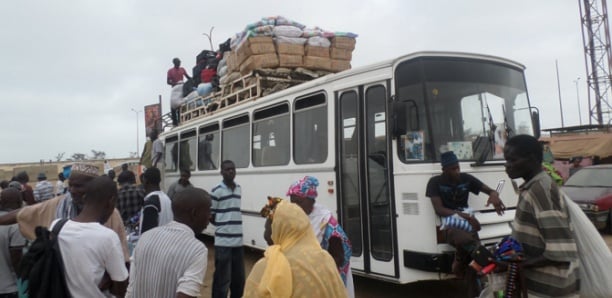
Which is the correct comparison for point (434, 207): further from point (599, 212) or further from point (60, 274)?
point (599, 212)

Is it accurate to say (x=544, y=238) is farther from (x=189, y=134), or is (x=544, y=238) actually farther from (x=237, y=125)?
(x=189, y=134)

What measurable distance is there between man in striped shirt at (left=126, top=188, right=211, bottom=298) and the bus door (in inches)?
128

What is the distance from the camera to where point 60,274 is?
2.36 meters

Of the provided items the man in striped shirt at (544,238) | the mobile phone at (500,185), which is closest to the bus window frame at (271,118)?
the mobile phone at (500,185)

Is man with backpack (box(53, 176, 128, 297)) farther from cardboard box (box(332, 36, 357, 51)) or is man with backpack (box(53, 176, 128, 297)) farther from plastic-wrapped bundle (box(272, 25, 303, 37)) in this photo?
cardboard box (box(332, 36, 357, 51))

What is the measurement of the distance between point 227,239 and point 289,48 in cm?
428

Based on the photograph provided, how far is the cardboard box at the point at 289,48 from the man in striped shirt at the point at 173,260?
6133 mm

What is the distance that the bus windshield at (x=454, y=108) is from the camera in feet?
17.2

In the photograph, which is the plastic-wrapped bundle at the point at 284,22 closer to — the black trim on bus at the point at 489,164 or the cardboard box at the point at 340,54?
the cardboard box at the point at 340,54


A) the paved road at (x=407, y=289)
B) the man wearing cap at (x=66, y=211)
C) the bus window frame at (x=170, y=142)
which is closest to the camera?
the man wearing cap at (x=66, y=211)

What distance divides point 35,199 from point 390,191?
922cm

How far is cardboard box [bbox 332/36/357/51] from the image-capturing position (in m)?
8.66

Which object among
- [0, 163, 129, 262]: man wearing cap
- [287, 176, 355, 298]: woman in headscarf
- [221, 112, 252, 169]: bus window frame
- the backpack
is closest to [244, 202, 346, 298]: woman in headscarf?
the backpack

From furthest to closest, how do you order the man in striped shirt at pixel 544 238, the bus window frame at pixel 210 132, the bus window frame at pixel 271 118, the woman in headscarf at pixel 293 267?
the bus window frame at pixel 210 132, the bus window frame at pixel 271 118, the man in striped shirt at pixel 544 238, the woman in headscarf at pixel 293 267
